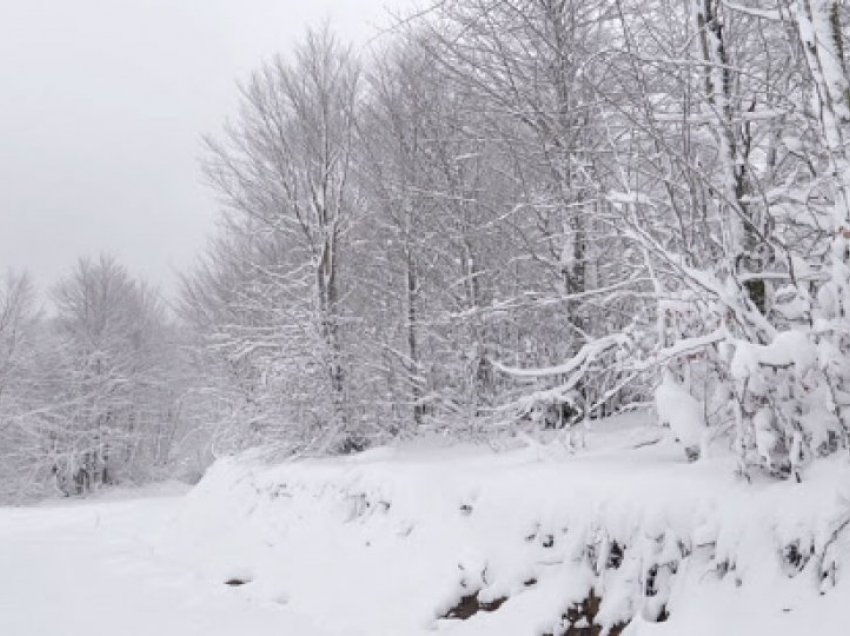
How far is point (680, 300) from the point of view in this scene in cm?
471

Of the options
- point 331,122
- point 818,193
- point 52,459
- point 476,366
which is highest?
point 331,122

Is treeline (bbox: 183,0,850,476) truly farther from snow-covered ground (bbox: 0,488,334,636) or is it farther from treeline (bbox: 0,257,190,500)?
treeline (bbox: 0,257,190,500)

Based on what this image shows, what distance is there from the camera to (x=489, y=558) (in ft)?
18.5

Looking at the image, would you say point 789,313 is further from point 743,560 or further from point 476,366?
point 476,366

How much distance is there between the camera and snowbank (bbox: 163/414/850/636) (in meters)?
3.69

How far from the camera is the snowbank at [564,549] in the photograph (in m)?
3.69

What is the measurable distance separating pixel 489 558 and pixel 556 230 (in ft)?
18.2

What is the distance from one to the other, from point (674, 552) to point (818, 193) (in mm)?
2396

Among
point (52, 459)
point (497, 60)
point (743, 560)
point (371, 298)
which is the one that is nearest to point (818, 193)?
point (743, 560)

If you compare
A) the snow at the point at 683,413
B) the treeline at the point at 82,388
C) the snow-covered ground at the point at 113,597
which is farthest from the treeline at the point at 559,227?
the treeline at the point at 82,388

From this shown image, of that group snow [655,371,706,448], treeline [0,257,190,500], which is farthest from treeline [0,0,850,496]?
treeline [0,257,190,500]

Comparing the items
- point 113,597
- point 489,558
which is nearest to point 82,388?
point 113,597

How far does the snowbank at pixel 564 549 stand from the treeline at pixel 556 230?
0.40m

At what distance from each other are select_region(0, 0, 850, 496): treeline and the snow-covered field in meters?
0.45
